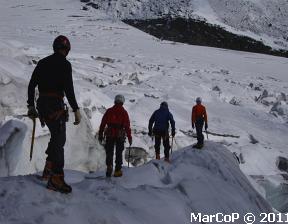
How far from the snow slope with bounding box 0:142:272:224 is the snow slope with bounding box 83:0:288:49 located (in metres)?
69.5

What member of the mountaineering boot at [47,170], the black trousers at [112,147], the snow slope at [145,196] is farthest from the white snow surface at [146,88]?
the mountaineering boot at [47,170]

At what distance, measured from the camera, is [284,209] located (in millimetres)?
14719

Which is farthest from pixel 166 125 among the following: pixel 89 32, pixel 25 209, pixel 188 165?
pixel 89 32

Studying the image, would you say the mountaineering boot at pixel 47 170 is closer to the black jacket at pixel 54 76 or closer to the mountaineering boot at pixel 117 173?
the black jacket at pixel 54 76

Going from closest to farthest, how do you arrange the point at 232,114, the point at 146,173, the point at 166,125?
the point at 146,173, the point at 166,125, the point at 232,114

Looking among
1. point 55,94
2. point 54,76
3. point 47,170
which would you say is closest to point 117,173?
point 47,170

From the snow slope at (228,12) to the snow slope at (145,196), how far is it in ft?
228

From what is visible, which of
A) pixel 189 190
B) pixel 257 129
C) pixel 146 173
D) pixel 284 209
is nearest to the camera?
pixel 189 190

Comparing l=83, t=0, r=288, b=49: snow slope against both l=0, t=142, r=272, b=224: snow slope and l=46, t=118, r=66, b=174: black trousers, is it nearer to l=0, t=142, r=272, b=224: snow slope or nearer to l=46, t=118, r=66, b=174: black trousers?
l=0, t=142, r=272, b=224: snow slope

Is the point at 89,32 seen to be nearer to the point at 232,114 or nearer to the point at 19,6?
the point at 19,6

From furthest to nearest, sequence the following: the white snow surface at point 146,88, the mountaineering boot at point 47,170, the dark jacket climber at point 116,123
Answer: the white snow surface at point 146,88 < the dark jacket climber at point 116,123 < the mountaineering boot at point 47,170

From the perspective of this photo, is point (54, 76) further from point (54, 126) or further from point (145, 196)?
point (145, 196)

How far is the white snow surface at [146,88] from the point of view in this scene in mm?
13391

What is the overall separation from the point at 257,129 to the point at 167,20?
58.5m
